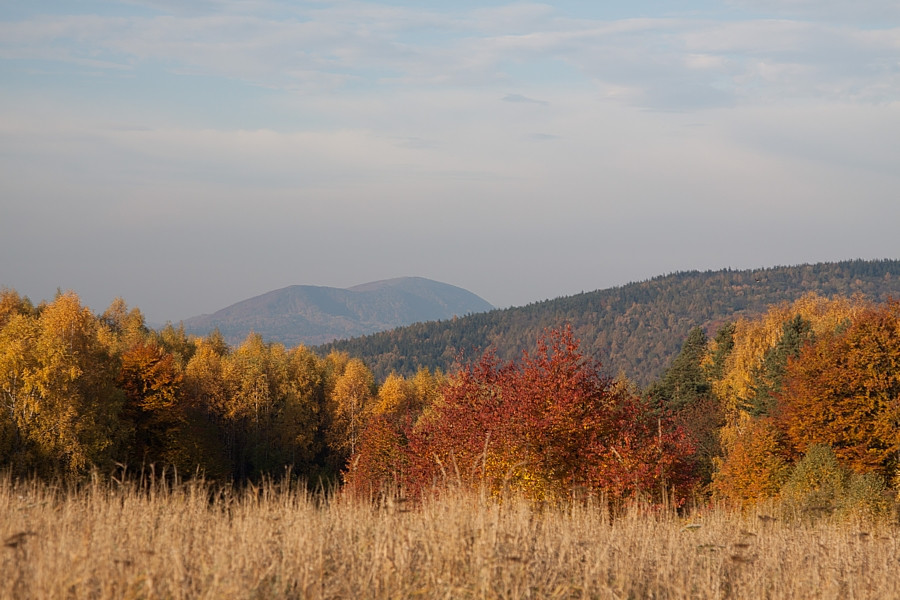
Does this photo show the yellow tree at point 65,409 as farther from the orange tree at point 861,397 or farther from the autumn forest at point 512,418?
the orange tree at point 861,397

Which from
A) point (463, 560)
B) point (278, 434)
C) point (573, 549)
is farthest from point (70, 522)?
point (278, 434)

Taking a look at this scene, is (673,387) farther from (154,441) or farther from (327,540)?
(327,540)

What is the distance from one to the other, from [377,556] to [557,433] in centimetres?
1348

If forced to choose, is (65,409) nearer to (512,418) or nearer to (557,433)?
(512,418)

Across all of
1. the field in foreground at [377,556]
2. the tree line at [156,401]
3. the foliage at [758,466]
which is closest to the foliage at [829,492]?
the field in foreground at [377,556]

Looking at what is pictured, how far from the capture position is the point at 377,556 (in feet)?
20.3

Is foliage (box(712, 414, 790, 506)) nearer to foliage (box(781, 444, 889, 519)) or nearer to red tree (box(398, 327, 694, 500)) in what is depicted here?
foliage (box(781, 444, 889, 519))

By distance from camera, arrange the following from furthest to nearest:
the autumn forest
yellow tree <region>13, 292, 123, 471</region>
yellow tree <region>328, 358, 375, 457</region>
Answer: yellow tree <region>328, 358, 375, 457</region> < yellow tree <region>13, 292, 123, 471</region> < the autumn forest

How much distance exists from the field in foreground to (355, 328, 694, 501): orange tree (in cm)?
752

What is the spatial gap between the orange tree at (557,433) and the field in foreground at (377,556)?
24.7 ft

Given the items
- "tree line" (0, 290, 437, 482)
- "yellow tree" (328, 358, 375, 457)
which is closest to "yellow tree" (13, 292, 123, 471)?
"tree line" (0, 290, 437, 482)

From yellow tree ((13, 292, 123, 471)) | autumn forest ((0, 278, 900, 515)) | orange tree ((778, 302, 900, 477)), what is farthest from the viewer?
orange tree ((778, 302, 900, 477))

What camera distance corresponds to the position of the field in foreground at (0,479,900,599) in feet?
18.0

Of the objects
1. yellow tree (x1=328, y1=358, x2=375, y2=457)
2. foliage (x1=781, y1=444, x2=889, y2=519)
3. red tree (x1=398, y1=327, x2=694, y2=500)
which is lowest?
yellow tree (x1=328, y1=358, x2=375, y2=457)
